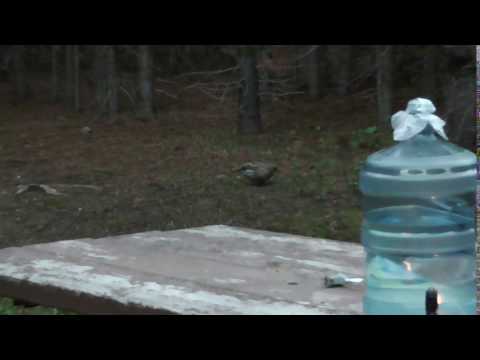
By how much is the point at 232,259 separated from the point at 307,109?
1351cm

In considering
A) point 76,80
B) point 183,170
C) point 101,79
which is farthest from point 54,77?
point 183,170

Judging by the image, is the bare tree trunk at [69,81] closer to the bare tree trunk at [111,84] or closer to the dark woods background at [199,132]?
the dark woods background at [199,132]

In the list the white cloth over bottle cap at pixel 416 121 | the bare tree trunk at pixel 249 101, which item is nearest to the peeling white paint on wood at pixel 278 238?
the white cloth over bottle cap at pixel 416 121

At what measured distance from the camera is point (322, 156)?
38.7 ft

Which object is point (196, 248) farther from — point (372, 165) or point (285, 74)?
point (285, 74)

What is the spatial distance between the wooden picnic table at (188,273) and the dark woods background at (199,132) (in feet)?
8.30

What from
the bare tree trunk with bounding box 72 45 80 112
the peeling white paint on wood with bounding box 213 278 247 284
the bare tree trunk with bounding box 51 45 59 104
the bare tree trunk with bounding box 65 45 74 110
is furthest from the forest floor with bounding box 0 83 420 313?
the peeling white paint on wood with bounding box 213 278 247 284

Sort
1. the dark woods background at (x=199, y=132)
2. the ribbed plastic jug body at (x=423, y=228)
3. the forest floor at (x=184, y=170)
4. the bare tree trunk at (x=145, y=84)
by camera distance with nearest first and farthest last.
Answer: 1. the ribbed plastic jug body at (x=423, y=228)
2. the forest floor at (x=184, y=170)
3. the dark woods background at (x=199, y=132)
4. the bare tree trunk at (x=145, y=84)

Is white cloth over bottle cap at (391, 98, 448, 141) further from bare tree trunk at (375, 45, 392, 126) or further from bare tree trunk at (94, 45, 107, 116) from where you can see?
bare tree trunk at (94, 45, 107, 116)

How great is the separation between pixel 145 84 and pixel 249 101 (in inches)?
162

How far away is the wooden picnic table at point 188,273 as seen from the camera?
135 inches

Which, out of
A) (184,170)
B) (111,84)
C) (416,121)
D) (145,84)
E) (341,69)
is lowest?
(416,121)

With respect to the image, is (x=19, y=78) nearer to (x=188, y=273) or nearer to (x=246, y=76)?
(x=246, y=76)

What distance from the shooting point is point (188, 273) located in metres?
4.06
